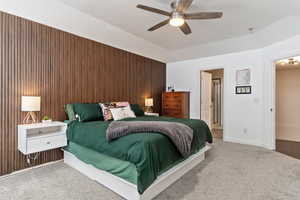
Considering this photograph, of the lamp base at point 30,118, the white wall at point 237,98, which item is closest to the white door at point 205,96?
the white wall at point 237,98

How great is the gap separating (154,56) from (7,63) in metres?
3.68

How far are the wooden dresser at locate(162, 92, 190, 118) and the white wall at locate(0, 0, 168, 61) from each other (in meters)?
1.83

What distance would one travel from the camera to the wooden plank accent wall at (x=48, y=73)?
2.48 m

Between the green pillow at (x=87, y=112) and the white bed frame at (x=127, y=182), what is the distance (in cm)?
67

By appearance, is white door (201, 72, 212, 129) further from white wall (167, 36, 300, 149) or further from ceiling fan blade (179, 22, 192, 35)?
ceiling fan blade (179, 22, 192, 35)

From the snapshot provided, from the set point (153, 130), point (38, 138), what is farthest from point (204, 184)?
point (38, 138)

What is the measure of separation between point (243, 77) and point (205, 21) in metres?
1.97

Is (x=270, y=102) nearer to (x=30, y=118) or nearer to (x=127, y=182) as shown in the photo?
(x=127, y=182)

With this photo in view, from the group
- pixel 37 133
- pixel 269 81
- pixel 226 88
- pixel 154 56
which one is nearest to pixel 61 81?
pixel 37 133

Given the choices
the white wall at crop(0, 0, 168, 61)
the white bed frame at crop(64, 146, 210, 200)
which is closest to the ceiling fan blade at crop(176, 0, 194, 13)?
the white wall at crop(0, 0, 168, 61)

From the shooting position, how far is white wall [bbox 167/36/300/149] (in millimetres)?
3775

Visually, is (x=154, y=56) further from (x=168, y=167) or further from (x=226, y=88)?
(x=168, y=167)

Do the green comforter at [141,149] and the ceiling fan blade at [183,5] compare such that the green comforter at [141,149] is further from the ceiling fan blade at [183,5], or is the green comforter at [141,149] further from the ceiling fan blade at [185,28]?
the ceiling fan blade at [185,28]

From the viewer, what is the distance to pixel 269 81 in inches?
150
